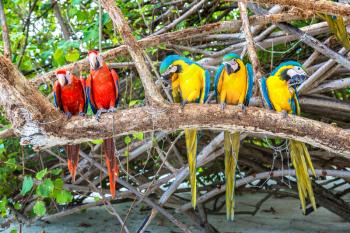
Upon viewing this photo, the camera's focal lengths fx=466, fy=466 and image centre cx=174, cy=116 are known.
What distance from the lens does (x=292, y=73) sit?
90.7 inches

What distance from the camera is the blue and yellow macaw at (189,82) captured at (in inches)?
93.8

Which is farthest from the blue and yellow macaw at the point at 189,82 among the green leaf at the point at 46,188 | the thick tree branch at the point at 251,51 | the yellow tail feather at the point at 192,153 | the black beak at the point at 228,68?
the green leaf at the point at 46,188

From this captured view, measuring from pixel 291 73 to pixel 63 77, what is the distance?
3.80 feet

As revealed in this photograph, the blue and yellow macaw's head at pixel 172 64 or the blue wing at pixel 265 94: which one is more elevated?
the blue and yellow macaw's head at pixel 172 64

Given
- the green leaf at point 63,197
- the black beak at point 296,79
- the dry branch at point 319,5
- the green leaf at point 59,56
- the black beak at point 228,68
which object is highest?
the dry branch at point 319,5

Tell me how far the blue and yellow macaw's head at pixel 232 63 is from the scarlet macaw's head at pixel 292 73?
22cm

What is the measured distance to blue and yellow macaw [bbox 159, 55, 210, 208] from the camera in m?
2.38

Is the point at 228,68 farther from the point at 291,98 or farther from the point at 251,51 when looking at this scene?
the point at 291,98

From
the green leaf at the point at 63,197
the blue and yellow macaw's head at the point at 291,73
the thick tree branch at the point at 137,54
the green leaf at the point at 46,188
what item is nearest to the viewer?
the thick tree branch at the point at 137,54

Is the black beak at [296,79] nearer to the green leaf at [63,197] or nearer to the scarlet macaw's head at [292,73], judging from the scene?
A: the scarlet macaw's head at [292,73]

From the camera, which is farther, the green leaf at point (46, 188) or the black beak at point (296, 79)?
the green leaf at point (46, 188)

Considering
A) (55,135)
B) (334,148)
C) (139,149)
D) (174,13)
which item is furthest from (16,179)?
(334,148)

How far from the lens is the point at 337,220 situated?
4.60 meters

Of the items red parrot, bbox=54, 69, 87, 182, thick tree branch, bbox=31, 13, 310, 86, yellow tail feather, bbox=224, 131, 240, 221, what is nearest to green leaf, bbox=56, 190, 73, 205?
red parrot, bbox=54, 69, 87, 182
